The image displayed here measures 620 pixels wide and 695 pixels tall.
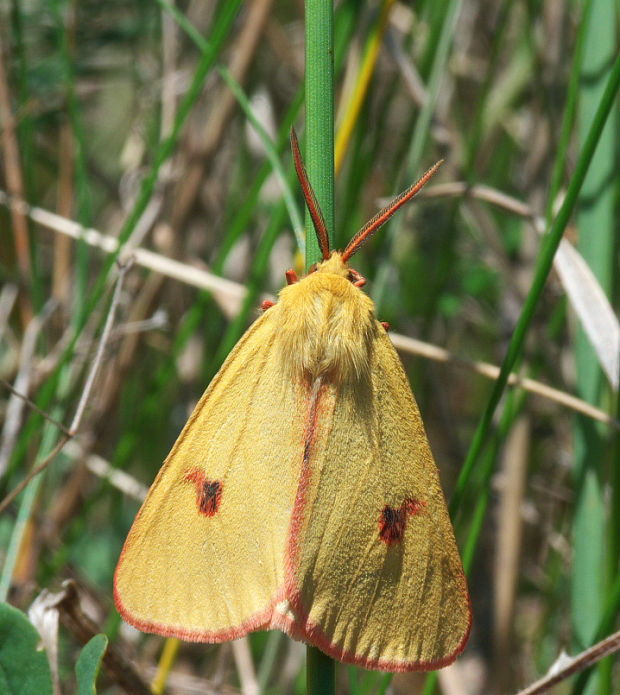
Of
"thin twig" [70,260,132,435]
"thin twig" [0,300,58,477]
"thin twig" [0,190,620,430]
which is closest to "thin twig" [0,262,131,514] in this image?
"thin twig" [70,260,132,435]

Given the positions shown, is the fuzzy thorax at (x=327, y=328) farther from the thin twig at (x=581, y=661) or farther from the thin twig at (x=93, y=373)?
the thin twig at (x=581, y=661)

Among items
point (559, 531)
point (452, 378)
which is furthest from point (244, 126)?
point (559, 531)

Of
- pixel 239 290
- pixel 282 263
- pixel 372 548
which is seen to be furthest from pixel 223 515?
pixel 282 263

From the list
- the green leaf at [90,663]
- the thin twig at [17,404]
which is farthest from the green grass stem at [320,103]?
the thin twig at [17,404]

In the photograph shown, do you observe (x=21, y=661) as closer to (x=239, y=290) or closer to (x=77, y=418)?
(x=77, y=418)

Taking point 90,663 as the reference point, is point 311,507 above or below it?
above

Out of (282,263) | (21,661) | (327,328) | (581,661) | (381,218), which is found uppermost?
(282,263)
